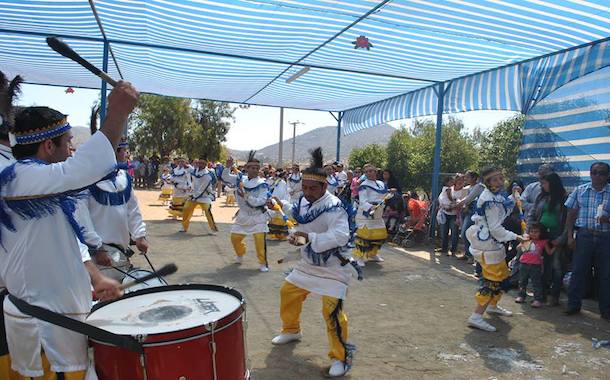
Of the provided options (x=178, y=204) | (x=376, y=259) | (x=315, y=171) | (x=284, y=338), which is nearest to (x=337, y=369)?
(x=284, y=338)

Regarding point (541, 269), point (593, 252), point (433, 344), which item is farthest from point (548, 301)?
point (433, 344)

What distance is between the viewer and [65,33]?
26.7 feet

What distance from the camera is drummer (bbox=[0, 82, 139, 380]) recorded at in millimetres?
1951

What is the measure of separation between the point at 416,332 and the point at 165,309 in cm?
331

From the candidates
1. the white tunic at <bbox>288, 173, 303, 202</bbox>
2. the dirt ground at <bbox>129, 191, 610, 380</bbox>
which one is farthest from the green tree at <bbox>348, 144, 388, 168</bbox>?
the dirt ground at <bbox>129, 191, 610, 380</bbox>

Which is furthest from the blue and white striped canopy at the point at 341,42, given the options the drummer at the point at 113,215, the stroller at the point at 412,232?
the drummer at the point at 113,215

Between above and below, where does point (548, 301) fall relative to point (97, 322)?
below

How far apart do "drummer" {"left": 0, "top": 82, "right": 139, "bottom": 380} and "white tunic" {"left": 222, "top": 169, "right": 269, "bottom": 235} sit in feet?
18.8

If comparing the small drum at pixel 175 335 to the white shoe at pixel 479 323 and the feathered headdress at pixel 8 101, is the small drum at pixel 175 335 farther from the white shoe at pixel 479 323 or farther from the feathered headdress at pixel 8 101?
the white shoe at pixel 479 323

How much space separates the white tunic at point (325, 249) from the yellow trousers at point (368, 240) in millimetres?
4272

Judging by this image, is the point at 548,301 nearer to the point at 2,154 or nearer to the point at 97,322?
the point at 97,322

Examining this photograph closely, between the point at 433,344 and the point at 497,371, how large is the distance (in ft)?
2.33

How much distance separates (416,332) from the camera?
5012 millimetres

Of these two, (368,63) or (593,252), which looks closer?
(593,252)
